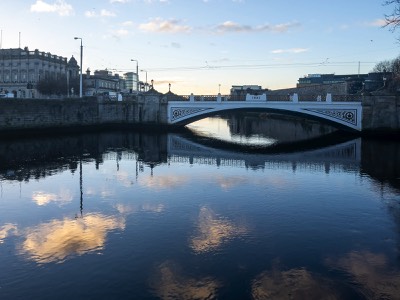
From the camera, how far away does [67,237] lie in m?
14.6

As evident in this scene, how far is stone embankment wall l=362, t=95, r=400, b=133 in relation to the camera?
50.9 metres

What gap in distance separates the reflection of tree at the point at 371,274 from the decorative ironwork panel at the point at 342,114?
3973 centimetres

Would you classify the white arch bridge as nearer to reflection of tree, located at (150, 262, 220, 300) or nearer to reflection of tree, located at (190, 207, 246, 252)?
reflection of tree, located at (190, 207, 246, 252)

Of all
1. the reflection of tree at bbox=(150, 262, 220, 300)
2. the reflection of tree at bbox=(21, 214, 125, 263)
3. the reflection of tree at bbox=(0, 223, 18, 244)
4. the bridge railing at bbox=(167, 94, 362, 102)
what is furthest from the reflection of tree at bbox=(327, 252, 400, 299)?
the bridge railing at bbox=(167, 94, 362, 102)

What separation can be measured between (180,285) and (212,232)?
441cm

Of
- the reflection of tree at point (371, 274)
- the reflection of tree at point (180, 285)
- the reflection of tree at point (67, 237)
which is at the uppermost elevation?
the reflection of tree at point (67, 237)

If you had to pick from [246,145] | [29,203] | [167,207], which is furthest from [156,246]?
[246,145]

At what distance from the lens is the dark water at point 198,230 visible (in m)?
11.0

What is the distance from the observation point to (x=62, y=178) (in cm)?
2541

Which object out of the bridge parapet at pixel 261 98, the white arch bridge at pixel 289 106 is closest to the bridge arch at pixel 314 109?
the white arch bridge at pixel 289 106

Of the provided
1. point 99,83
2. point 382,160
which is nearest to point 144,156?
point 382,160

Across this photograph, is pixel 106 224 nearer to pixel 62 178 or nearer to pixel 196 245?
pixel 196 245

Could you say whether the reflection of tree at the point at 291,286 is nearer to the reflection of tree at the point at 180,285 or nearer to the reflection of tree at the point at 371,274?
the reflection of tree at the point at 371,274

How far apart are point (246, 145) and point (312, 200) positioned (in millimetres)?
26162
